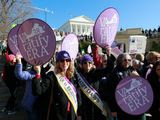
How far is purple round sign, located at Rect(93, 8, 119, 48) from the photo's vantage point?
5.11 m

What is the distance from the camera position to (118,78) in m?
4.50

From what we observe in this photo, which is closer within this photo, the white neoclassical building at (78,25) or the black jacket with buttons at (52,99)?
the black jacket with buttons at (52,99)

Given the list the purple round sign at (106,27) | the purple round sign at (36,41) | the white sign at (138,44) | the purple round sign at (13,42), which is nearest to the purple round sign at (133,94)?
the purple round sign at (106,27)

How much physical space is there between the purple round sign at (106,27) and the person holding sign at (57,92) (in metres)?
1.40

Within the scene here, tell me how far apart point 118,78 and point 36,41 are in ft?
4.37

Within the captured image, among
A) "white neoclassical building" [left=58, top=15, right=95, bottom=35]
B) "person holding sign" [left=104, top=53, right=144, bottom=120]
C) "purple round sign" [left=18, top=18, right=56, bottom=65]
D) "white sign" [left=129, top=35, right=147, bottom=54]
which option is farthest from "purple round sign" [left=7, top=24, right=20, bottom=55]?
"white neoclassical building" [left=58, top=15, right=95, bottom=35]

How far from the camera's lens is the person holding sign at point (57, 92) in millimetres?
3638

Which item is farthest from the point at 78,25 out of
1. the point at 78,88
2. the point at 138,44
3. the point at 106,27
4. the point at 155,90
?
the point at 78,88

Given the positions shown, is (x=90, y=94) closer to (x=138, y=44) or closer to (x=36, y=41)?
(x=36, y=41)

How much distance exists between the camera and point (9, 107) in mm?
7816

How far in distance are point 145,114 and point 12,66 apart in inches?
139

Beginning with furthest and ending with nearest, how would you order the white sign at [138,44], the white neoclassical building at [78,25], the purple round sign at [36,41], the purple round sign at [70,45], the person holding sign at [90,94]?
the white neoclassical building at [78,25] → the white sign at [138,44] → the purple round sign at [70,45] → the person holding sign at [90,94] → the purple round sign at [36,41]

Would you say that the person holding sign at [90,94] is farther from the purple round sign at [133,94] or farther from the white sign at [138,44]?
the white sign at [138,44]

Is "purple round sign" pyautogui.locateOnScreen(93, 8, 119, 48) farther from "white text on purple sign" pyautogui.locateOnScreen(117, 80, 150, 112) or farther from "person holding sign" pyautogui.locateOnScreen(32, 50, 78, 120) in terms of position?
"person holding sign" pyautogui.locateOnScreen(32, 50, 78, 120)
